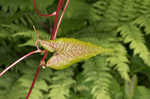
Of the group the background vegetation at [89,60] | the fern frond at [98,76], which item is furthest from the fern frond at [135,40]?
the fern frond at [98,76]

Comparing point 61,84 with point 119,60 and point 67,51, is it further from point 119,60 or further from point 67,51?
point 67,51

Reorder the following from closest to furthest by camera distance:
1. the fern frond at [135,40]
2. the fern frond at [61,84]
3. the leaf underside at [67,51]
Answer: the leaf underside at [67,51] < the fern frond at [61,84] < the fern frond at [135,40]

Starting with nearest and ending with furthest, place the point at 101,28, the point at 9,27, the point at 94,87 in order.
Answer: the point at 94,87 < the point at 9,27 < the point at 101,28

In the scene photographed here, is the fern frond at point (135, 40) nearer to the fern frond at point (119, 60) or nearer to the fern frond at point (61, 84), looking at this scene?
the fern frond at point (119, 60)

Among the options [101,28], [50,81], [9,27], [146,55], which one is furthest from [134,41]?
[9,27]

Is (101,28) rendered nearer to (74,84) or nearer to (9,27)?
(74,84)
